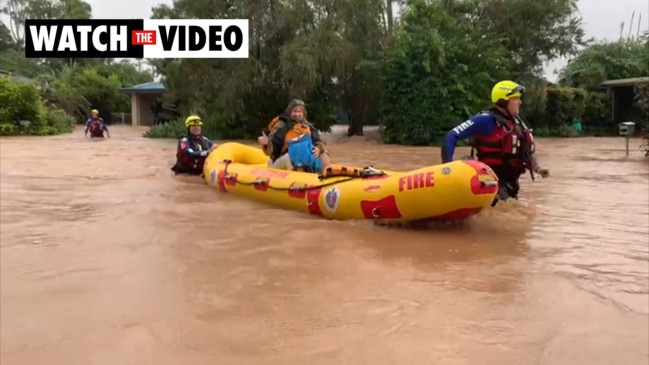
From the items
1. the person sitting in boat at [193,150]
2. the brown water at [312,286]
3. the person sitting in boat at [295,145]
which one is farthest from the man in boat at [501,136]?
the person sitting in boat at [193,150]

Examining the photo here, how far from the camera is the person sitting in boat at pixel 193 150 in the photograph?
31.1 feet

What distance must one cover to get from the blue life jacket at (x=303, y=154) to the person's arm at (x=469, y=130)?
6.01 ft

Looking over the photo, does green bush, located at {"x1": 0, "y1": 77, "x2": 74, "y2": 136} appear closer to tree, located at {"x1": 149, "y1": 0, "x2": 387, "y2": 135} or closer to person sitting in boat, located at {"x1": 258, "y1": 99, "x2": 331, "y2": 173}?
tree, located at {"x1": 149, "y1": 0, "x2": 387, "y2": 135}

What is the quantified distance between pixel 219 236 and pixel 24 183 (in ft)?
15.5

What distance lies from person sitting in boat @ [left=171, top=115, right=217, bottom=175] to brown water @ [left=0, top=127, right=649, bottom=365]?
1.99 m

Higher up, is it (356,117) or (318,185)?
(356,117)

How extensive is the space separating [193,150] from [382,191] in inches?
183

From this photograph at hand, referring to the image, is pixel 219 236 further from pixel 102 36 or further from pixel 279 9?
pixel 279 9

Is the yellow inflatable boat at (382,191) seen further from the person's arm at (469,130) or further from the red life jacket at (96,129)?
the red life jacket at (96,129)

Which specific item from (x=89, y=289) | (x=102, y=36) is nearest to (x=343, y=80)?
(x=102, y=36)

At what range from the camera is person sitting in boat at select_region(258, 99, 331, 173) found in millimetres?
6992

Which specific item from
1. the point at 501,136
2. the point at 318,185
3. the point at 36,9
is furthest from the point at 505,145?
the point at 36,9

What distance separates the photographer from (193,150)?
9547 mm

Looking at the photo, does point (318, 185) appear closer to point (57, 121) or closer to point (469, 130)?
point (469, 130)
